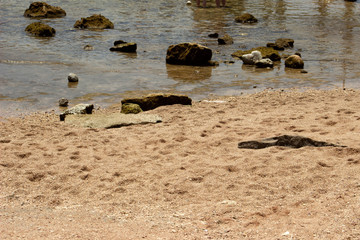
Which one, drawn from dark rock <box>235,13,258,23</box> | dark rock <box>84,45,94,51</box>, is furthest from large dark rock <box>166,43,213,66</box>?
dark rock <box>235,13,258,23</box>

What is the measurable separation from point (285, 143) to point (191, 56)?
25.5ft

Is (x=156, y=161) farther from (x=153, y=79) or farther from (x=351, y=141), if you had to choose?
(x=153, y=79)

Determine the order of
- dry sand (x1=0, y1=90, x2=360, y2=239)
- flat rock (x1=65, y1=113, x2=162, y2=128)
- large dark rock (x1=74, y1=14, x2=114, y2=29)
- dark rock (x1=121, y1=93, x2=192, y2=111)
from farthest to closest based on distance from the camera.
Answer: large dark rock (x1=74, y1=14, x2=114, y2=29), dark rock (x1=121, y1=93, x2=192, y2=111), flat rock (x1=65, y1=113, x2=162, y2=128), dry sand (x1=0, y1=90, x2=360, y2=239)

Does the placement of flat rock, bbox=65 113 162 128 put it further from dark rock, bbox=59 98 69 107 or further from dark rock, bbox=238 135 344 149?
dark rock, bbox=238 135 344 149

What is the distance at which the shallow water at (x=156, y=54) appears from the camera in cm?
1175

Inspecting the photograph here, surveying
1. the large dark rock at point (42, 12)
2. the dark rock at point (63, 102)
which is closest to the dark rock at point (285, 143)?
the dark rock at point (63, 102)

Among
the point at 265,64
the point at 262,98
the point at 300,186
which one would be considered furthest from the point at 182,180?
the point at 265,64

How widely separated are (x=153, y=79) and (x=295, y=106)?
14.1 feet

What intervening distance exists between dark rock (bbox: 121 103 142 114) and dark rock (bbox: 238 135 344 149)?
2.88 metres

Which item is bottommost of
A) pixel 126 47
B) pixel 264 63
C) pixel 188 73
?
pixel 188 73

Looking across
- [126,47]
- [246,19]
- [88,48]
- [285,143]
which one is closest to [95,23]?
[88,48]

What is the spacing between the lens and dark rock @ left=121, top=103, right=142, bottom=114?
31.5 ft

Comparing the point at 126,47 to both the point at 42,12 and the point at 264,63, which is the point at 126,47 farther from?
the point at 42,12

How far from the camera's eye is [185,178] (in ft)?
20.5
